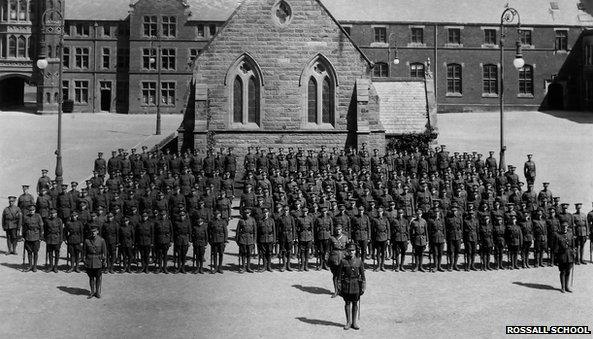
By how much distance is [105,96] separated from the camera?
6138 centimetres

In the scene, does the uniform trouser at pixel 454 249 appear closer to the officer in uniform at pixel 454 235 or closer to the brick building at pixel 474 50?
the officer in uniform at pixel 454 235

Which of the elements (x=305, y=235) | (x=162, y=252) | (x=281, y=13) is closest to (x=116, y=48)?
(x=281, y=13)

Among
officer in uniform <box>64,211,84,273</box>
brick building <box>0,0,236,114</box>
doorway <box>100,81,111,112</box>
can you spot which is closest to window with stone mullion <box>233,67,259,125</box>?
officer in uniform <box>64,211,84,273</box>

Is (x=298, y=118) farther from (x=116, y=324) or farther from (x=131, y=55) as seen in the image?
(x=131, y=55)

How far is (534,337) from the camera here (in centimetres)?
1198

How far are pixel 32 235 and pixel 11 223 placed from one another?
1899 millimetres

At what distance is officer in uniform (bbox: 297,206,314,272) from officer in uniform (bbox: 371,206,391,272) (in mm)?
1580

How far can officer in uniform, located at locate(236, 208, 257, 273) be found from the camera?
659 inches

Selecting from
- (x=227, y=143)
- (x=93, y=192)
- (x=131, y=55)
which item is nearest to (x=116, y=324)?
(x=93, y=192)

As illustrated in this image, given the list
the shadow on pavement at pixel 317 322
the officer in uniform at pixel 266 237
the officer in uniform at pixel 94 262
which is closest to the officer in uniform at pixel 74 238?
the officer in uniform at pixel 94 262

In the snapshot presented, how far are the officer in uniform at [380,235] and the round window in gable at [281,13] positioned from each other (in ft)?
53.2

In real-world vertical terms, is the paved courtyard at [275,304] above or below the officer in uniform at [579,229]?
below

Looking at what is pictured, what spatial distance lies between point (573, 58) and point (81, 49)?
42481mm

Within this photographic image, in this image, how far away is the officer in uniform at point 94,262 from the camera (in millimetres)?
14289
